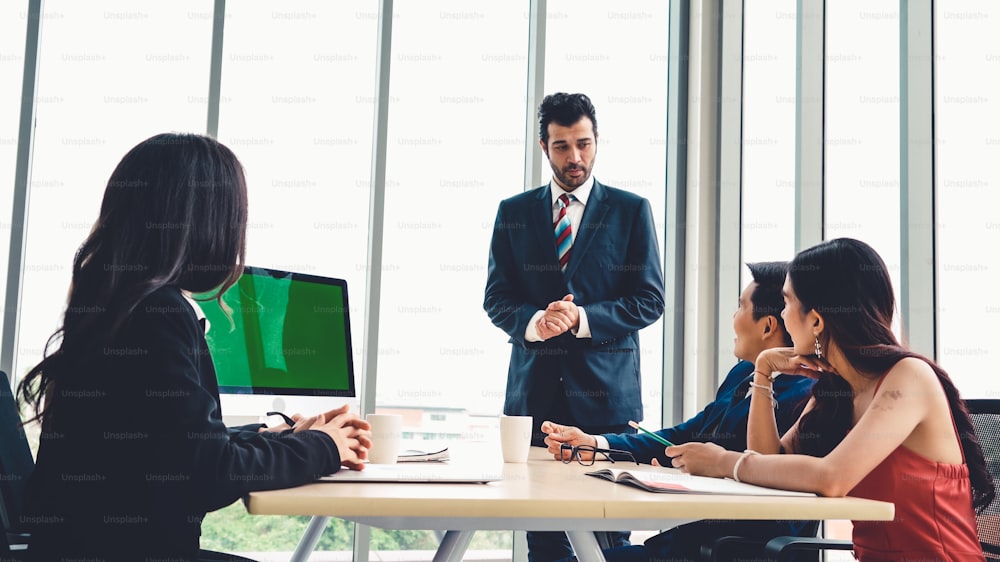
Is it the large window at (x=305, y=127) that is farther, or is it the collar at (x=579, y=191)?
the large window at (x=305, y=127)

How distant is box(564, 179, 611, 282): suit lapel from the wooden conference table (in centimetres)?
158

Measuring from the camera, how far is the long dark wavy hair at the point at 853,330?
5.32ft

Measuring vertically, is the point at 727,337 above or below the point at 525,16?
below

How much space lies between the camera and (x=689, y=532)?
1.77m

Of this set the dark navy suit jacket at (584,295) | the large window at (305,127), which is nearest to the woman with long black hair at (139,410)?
the dark navy suit jacket at (584,295)

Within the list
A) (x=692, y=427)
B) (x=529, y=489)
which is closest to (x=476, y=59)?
(x=692, y=427)

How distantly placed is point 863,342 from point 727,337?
7.12 ft

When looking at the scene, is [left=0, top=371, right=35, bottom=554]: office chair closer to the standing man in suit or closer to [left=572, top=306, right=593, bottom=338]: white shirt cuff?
the standing man in suit

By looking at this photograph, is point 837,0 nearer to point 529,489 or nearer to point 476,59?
point 476,59

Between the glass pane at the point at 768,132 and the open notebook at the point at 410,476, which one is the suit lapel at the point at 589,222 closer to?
the glass pane at the point at 768,132

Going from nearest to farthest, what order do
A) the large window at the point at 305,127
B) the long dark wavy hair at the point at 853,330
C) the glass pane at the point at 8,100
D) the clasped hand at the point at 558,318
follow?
the long dark wavy hair at the point at 853,330 < the clasped hand at the point at 558,318 < the glass pane at the point at 8,100 < the large window at the point at 305,127

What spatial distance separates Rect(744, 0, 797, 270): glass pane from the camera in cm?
348

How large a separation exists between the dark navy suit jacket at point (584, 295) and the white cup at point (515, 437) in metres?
0.91

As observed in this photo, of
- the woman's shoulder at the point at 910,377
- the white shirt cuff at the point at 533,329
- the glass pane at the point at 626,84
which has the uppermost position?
the glass pane at the point at 626,84
